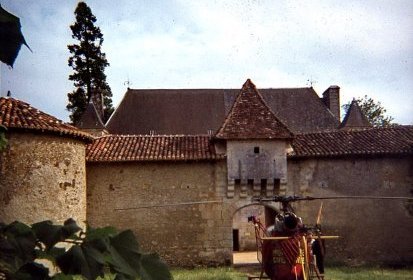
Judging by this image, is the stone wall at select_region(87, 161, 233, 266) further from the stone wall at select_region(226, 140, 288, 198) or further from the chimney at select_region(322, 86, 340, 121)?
the chimney at select_region(322, 86, 340, 121)

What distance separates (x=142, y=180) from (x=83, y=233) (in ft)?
46.6

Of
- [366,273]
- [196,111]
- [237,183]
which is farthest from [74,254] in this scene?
[196,111]

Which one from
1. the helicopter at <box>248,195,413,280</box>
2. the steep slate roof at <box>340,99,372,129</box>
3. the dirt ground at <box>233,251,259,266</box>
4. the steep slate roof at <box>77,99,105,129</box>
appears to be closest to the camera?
the helicopter at <box>248,195,413,280</box>

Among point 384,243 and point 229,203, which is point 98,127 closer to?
point 229,203

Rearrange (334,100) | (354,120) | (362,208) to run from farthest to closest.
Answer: (334,100) → (354,120) → (362,208)

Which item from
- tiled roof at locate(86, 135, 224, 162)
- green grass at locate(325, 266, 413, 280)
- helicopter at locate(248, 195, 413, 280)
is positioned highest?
tiled roof at locate(86, 135, 224, 162)

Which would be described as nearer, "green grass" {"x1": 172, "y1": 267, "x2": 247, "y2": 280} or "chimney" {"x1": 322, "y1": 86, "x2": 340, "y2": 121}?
"green grass" {"x1": 172, "y1": 267, "x2": 247, "y2": 280}

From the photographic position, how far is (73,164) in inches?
535

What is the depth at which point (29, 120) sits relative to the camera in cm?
1231

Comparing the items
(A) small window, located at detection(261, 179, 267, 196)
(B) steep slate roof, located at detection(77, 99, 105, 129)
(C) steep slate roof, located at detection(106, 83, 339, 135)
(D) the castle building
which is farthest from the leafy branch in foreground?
(C) steep slate roof, located at detection(106, 83, 339, 135)

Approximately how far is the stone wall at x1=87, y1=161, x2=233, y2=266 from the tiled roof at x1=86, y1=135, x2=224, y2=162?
0.33 metres

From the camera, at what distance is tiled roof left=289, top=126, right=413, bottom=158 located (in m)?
15.2

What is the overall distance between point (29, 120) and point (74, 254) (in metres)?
12.4

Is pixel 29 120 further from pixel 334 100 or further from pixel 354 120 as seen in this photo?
pixel 334 100
